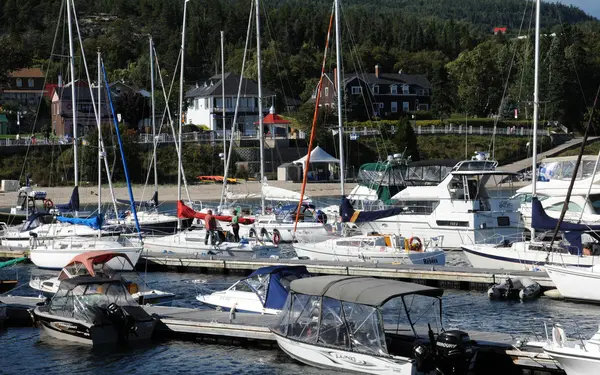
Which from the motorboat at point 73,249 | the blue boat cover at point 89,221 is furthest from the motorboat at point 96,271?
the blue boat cover at point 89,221

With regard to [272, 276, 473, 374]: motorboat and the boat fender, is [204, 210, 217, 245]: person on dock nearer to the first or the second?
the boat fender

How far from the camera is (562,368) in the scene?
71.2 ft

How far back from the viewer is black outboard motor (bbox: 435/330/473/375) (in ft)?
71.7

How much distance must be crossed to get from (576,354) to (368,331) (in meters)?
4.59

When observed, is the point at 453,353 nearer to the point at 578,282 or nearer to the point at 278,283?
the point at 278,283

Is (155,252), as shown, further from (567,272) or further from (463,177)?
(567,272)

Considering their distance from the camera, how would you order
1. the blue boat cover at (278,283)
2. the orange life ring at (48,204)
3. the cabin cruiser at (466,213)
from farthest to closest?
the orange life ring at (48,204) < the cabin cruiser at (466,213) < the blue boat cover at (278,283)

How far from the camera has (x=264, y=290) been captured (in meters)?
28.6

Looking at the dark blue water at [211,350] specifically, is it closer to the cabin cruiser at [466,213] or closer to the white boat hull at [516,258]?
the white boat hull at [516,258]

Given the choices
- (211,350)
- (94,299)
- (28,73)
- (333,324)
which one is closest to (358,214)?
(211,350)

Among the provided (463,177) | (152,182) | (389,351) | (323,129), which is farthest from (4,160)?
(389,351)

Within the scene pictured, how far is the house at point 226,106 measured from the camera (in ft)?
360

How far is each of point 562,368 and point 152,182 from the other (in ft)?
230

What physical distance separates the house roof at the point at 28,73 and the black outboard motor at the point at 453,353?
121580 millimetres
